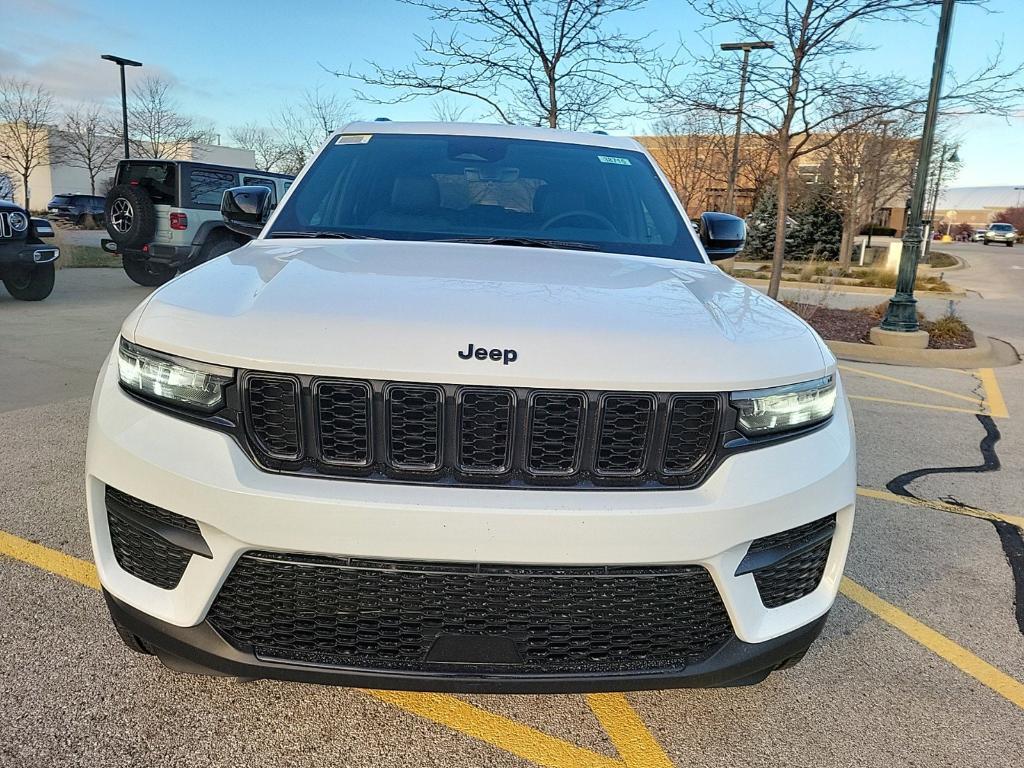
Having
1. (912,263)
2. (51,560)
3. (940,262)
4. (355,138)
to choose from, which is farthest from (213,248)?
(940,262)

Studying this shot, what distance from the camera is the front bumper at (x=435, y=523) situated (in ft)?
5.42

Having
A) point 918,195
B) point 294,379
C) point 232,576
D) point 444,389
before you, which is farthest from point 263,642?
point 918,195

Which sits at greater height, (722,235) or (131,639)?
(722,235)

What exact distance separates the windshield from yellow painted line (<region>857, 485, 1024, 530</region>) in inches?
84.0

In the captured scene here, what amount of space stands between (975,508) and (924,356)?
213 inches

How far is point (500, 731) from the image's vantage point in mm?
2170

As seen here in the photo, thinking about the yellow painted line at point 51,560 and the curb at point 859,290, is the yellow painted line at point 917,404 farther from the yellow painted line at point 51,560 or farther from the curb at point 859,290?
the curb at point 859,290

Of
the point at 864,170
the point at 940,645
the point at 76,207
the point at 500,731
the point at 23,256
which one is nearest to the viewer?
the point at 500,731

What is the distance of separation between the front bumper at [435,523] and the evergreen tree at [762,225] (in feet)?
91.1

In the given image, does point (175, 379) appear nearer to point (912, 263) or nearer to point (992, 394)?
point (992, 394)

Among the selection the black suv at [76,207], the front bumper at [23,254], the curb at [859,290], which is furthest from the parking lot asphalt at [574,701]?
the black suv at [76,207]

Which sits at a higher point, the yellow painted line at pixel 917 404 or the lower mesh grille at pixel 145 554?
the lower mesh grille at pixel 145 554

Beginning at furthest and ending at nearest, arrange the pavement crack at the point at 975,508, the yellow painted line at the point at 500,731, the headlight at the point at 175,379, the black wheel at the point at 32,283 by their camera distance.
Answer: the black wheel at the point at 32,283
the pavement crack at the point at 975,508
the yellow painted line at the point at 500,731
the headlight at the point at 175,379

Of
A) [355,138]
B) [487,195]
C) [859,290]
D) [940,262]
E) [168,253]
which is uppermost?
[355,138]
